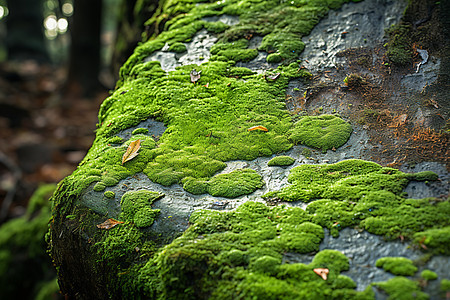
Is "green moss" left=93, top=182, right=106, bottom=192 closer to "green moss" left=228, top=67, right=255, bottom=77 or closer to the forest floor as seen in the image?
"green moss" left=228, top=67, right=255, bottom=77

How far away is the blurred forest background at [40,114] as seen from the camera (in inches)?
186

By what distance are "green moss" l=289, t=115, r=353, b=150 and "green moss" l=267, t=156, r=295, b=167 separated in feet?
0.66

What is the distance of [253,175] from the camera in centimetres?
249

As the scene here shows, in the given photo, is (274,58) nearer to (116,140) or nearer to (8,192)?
(116,140)

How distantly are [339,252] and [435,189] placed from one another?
30.7 inches

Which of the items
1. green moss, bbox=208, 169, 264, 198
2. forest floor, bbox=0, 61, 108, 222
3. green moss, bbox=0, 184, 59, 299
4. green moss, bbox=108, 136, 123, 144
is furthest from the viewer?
forest floor, bbox=0, 61, 108, 222

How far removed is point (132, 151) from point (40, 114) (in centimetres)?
931

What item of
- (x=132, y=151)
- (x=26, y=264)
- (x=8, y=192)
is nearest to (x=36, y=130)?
(x=8, y=192)

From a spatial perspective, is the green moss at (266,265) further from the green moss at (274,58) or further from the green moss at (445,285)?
the green moss at (274,58)

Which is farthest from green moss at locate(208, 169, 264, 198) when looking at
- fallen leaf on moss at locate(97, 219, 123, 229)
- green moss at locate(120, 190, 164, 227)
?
fallen leaf on moss at locate(97, 219, 123, 229)

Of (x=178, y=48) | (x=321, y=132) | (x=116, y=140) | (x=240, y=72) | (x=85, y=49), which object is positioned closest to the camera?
(x=321, y=132)

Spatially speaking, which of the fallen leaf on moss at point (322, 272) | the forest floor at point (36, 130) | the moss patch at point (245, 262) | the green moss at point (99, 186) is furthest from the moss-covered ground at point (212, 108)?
the forest floor at point (36, 130)

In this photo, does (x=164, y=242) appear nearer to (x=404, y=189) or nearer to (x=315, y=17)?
(x=404, y=189)

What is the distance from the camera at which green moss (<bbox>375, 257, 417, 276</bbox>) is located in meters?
1.67
